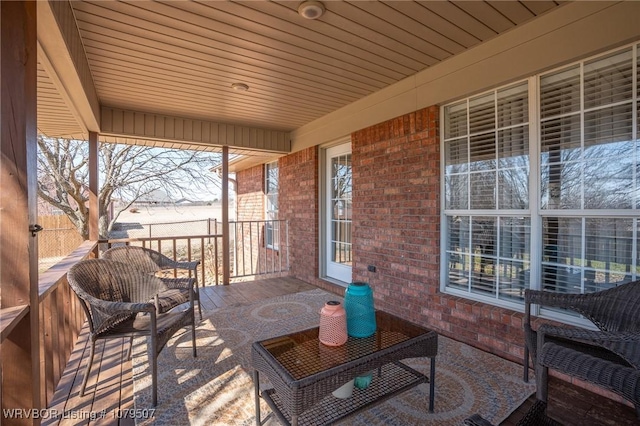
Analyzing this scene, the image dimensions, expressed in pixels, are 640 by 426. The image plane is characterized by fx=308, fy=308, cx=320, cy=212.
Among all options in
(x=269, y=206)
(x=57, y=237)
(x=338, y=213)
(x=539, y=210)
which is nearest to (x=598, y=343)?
(x=539, y=210)

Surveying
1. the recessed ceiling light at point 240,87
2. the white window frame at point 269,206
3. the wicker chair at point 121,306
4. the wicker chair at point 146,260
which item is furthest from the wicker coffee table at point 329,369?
the white window frame at point 269,206

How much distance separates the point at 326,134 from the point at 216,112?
1.61 meters

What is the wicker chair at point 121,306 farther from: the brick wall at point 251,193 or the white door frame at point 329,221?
the brick wall at point 251,193

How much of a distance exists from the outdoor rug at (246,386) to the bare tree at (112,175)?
573 centimetres

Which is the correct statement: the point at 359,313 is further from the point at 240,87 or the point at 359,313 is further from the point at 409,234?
the point at 240,87

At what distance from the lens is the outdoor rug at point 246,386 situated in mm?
1879

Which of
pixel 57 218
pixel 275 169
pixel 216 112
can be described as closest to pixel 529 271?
pixel 216 112

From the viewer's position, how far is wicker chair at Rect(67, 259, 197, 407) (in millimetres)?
2000

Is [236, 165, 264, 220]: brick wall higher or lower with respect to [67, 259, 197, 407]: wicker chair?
higher

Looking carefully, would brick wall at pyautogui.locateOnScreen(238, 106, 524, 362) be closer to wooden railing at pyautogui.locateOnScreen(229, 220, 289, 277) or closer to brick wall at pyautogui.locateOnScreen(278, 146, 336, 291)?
brick wall at pyautogui.locateOnScreen(278, 146, 336, 291)

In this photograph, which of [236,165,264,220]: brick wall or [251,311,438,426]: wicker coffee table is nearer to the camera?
[251,311,438,426]: wicker coffee table

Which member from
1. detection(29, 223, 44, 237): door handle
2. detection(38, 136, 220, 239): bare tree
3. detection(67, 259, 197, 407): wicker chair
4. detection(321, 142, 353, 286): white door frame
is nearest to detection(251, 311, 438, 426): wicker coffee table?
detection(67, 259, 197, 407): wicker chair

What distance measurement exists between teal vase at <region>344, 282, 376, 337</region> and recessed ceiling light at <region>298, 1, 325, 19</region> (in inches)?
74.1

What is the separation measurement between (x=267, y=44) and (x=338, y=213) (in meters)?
2.72
